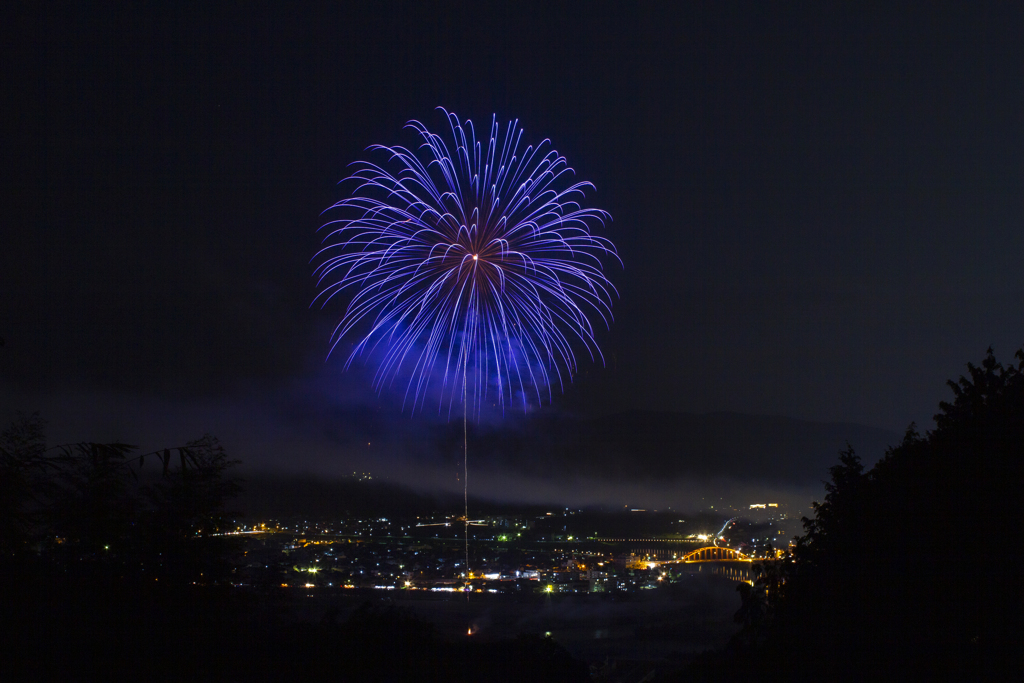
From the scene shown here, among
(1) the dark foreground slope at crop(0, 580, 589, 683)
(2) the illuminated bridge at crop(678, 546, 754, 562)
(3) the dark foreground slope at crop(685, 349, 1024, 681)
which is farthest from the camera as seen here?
(2) the illuminated bridge at crop(678, 546, 754, 562)

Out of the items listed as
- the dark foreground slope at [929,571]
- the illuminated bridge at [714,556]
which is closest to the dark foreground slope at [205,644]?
the dark foreground slope at [929,571]

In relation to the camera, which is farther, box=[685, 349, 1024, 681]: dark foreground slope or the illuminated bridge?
the illuminated bridge

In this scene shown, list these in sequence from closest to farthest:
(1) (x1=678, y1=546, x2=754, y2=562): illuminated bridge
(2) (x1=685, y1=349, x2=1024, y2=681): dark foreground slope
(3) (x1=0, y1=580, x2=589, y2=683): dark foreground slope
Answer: (3) (x1=0, y1=580, x2=589, y2=683): dark foreground slope < (2) (x1=685, y1=349, x2=1024, y2=681): dark foreground slope < (1) (x1=678, y1=546, x2=754, y2=562): illuminated bridge

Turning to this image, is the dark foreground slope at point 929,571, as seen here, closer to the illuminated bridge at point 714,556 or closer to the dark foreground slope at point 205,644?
the dark foreground slope at point 205,644

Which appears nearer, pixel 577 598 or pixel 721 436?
pixel 577 598

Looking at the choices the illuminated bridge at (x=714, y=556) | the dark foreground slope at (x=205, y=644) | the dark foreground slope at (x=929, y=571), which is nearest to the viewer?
the dark foreground slope at (x=205, y=644)

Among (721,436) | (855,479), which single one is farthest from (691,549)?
(721,436)

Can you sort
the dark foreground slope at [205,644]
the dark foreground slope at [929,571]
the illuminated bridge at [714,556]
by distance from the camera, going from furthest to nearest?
the illuminated bridge at [714,556], the dark foreground slope at [929,571], the dark foreground slope at [205,644]

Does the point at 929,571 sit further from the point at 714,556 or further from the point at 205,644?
the point at 714,556

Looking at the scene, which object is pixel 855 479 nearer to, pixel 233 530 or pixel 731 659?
pixel 731 659

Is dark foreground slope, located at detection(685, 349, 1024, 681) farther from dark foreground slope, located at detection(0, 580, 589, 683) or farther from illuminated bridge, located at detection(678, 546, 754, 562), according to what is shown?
illuminated bridge, located at detection(678, 546, 754, 562)

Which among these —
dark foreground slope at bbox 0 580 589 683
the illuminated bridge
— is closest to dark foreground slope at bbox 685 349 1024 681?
dark foreground slope at bbox 0 580 589 683
